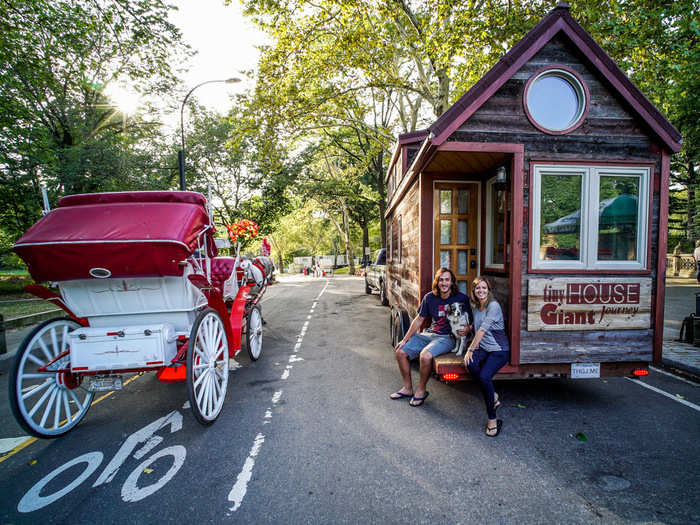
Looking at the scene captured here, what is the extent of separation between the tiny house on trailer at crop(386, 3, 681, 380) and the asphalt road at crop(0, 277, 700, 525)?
63 centimetres

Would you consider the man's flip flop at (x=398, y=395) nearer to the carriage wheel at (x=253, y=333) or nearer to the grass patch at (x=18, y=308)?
the carriage wheel at (x=253, y=333)

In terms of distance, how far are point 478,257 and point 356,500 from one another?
3.93 metres

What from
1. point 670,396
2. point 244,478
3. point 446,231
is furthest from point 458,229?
point 244,478

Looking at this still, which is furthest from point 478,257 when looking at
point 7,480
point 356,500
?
point 7,480

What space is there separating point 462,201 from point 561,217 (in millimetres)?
1646

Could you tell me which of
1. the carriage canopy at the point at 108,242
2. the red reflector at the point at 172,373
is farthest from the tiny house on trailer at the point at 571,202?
the carriage canopy at the point at 108,242

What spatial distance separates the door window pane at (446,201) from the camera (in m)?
5.34

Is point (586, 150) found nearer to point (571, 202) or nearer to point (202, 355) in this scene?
point (571, 202)

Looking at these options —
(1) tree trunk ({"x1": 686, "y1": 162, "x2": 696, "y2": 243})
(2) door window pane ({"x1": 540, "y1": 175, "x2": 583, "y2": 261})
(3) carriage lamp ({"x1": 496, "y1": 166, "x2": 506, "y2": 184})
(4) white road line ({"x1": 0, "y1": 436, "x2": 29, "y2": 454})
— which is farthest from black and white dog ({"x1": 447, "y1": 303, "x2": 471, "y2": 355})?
(1) tree trunk ({"x1": 686, "y1": 162, "x2": 696, "y2": 243})

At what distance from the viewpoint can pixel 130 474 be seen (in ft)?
9.46

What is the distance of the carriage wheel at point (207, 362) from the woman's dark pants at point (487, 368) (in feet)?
9.28

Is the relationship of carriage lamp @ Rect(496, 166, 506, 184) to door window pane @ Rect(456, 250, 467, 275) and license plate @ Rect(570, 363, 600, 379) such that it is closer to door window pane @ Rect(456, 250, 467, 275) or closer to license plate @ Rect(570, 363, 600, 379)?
door window pane @ Rect(456, 250, 467, 275)

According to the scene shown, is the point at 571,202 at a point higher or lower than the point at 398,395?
higher

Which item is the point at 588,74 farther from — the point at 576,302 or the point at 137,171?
the point at 137,171
